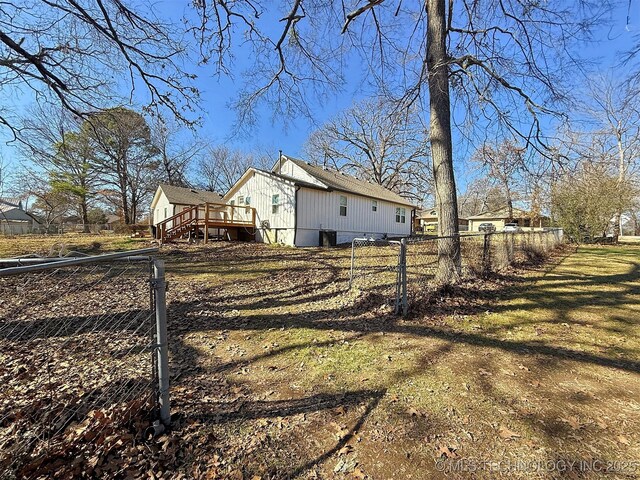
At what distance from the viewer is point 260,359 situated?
3.38 m

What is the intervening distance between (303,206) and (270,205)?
7.28ft

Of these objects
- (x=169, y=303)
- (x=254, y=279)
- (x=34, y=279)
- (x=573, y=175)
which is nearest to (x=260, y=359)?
(x=169, y=303)

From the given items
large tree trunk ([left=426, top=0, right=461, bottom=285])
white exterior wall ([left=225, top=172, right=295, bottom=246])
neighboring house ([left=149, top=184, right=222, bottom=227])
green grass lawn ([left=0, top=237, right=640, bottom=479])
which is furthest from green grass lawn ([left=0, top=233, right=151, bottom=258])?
large tree trunk ([left=426, top=0, right=461, bottom=285])

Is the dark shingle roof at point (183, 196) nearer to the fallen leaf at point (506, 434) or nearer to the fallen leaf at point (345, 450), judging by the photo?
the fallen leaf at point (345, 450)

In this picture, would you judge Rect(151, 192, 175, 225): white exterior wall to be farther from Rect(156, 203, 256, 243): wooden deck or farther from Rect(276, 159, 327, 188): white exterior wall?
Rect(276, 159, 327, 188): white exterior wall

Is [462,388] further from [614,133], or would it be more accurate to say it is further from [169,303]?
[614,133]

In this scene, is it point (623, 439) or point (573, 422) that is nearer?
point (623, 439)

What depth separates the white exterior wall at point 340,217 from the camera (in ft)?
47.6

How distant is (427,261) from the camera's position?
779 centimetres

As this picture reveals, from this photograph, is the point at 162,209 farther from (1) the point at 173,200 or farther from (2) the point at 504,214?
(2) the point at 504,214

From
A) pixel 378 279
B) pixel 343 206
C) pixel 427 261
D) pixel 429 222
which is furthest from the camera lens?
pixel 429 222

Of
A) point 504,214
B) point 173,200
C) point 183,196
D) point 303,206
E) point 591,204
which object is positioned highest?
point 183,196

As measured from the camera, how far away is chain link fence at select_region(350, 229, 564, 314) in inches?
193

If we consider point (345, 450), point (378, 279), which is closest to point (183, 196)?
point (378, 279)
